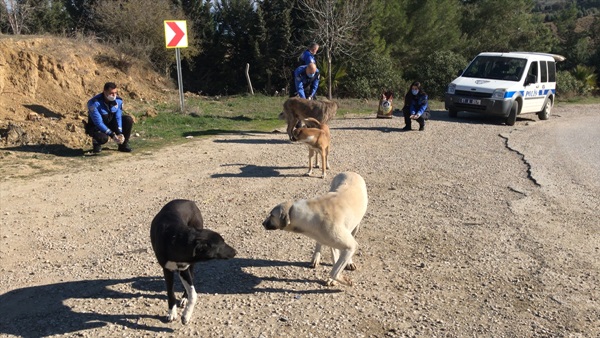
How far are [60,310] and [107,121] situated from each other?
6.31m

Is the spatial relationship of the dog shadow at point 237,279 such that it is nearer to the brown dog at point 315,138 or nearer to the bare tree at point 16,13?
the brown dog at point 315,138

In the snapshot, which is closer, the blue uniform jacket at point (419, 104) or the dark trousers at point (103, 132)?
the dark trousers at point (103, 132)

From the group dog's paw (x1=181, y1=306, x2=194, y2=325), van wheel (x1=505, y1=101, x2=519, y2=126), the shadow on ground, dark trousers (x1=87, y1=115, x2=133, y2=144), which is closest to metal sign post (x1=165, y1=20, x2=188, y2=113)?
dark trousers (x1=87, y1=115, x2=133, y2=144)

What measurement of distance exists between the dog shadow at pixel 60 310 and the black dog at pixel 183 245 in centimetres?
31

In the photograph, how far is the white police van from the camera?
597 inches

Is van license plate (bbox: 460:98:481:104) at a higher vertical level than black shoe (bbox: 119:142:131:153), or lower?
higher

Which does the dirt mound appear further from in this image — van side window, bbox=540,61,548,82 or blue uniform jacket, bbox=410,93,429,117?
van side window, bbox=540,61,548,82

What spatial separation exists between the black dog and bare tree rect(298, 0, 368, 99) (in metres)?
15.4


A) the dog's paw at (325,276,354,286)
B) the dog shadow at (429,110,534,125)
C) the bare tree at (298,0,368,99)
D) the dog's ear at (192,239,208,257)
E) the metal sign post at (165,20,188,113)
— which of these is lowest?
the dog's paw at (325,276,354,286)

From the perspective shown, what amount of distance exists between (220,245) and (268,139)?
27.7ft

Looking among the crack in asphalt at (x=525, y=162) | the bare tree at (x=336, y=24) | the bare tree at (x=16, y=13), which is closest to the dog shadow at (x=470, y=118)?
the crack in asphalt at (x=525, y=162)

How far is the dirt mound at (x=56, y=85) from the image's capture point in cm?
1102

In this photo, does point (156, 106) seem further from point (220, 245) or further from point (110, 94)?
point (220, 245)

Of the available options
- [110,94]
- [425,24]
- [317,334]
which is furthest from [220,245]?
[425,24]
